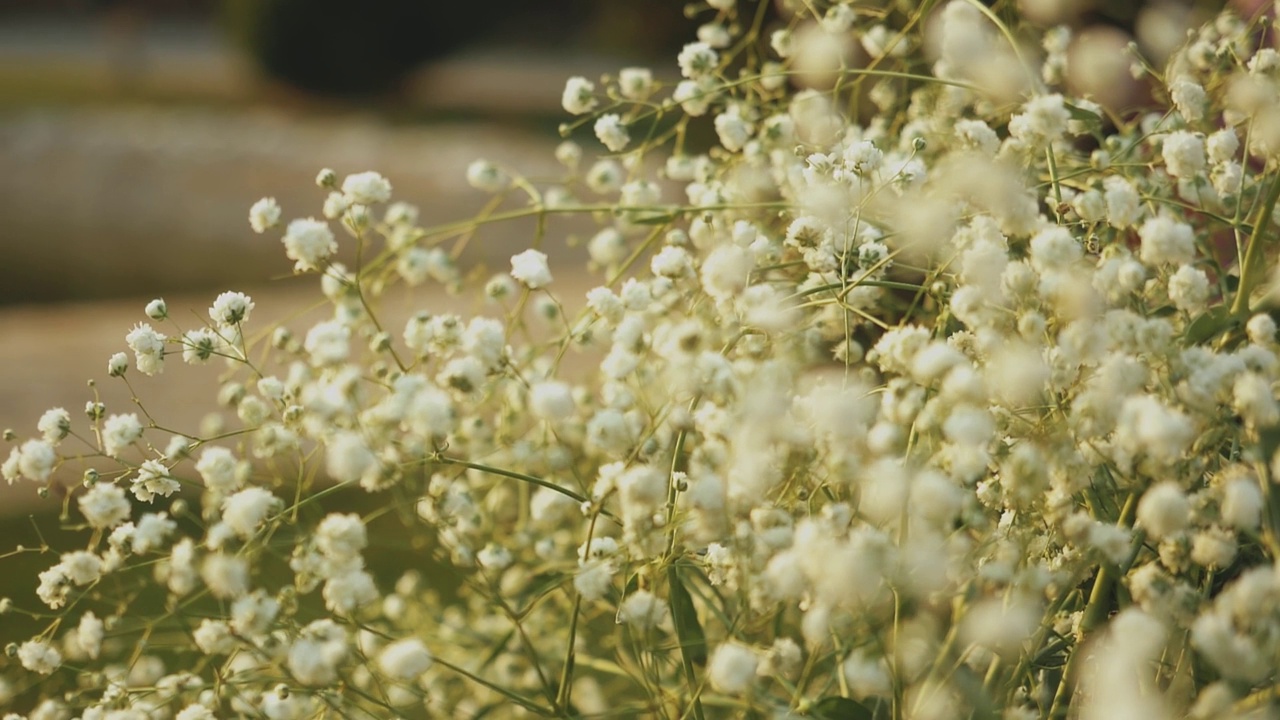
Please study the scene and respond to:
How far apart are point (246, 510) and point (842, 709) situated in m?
0.40

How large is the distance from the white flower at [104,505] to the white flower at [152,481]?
0.10 ft

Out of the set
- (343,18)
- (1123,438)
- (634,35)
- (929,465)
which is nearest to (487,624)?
(929,465)

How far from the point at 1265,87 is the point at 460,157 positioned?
247 inches

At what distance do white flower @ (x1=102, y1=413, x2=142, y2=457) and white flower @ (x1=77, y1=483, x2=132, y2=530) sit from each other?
94 mm

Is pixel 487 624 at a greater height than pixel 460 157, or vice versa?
pixel 487 624

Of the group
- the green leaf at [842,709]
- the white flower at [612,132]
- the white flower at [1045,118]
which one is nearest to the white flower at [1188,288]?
the white flower at [1045,118]

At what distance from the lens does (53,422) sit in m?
0.94

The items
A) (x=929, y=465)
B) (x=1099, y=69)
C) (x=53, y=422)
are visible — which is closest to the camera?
(x=929, y=465)

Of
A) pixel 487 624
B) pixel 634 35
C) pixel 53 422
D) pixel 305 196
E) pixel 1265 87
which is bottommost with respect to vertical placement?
pixel 634 35

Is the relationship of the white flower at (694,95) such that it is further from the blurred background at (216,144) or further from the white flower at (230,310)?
the blurred background at (216,144)

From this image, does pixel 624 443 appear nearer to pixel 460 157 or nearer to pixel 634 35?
pixel 460 157

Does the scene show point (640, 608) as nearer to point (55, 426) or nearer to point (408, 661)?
point (408, 661)

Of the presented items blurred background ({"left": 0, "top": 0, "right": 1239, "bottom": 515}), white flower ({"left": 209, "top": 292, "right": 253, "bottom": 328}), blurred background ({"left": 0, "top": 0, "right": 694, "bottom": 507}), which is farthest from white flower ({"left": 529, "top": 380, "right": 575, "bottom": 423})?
blurred background ({"left": 0, "top": 0, "right": 694, "bottom": 507})

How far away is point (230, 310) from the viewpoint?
3.25 feet
